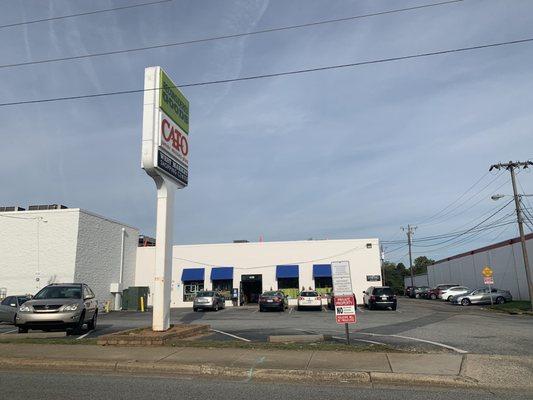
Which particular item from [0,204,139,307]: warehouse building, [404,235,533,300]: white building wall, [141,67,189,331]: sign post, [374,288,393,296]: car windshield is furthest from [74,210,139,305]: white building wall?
[404,235,533,300]: white building wall

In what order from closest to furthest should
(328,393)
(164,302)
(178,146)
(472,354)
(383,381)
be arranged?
(328,393), (383,381), (472,354), (164,302), (178,146)

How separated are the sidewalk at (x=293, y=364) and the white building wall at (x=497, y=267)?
114ft

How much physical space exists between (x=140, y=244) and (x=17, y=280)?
598 inches

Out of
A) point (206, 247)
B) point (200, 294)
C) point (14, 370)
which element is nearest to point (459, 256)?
point (206, 247)

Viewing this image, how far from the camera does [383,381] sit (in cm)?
828

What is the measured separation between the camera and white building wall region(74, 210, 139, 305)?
111 ft

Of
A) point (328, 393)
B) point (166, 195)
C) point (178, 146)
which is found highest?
point (178, 146)

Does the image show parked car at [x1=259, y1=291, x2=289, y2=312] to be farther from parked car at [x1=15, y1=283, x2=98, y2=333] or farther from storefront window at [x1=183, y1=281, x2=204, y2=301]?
parked car at [x1=15, y1=283, x2=98, y2=333]

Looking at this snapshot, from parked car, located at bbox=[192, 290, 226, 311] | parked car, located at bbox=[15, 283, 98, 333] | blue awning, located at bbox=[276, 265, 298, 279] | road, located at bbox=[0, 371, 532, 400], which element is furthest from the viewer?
blue awning, located at bbox=[276, 265, 298, 279]

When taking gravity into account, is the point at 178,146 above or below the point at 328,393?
above

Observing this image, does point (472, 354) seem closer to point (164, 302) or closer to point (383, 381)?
point (383, 381)

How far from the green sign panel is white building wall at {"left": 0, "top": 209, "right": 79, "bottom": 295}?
68.4 feet

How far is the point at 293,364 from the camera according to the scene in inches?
Result: 365

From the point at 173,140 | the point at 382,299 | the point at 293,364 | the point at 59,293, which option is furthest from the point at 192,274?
the point at 293,364
